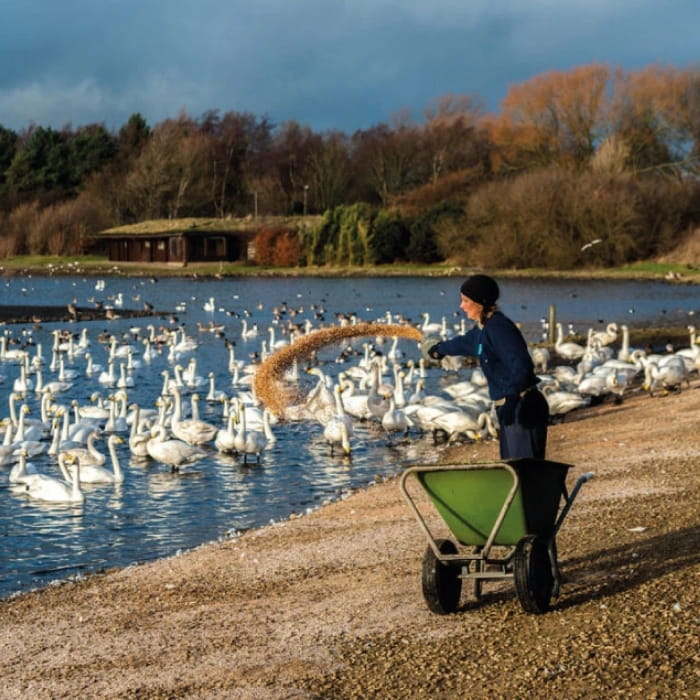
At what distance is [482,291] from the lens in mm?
7223

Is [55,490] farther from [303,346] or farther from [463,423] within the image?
[303,346]

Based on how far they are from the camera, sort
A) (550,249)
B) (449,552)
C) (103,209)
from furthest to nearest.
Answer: (103,209) → (550,249) → (449,552)

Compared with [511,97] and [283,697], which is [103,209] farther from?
[283,697]

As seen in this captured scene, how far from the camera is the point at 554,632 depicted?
22.2ft

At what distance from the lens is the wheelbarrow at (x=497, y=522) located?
6.76 meters

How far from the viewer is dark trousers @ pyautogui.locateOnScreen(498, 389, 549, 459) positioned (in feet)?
23.5

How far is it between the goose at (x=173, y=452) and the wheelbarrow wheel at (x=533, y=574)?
9.73m

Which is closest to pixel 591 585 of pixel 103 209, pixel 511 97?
pixel 511 97

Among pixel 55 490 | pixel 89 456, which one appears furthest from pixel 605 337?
pixel 55 490

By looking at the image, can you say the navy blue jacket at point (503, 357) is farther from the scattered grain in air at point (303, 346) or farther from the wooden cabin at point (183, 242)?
the wooden cabin at point (183, 242)

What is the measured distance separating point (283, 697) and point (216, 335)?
33.3m

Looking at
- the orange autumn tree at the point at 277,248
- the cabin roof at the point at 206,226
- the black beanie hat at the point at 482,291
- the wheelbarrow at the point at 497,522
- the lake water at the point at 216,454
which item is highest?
the cabin roof at the point at 206,226

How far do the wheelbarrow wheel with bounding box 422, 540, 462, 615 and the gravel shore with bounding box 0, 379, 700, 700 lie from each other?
4.3 inches

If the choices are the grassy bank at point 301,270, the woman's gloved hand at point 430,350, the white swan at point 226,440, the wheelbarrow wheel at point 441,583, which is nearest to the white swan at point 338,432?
the white swan at point 226,440
